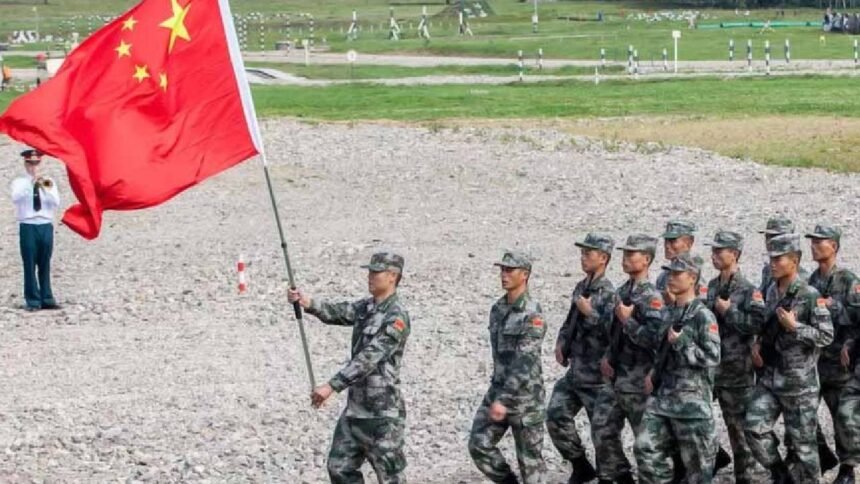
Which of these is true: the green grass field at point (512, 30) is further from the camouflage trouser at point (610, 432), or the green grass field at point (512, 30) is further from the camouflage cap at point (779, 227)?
the camouflage trouser at point (610, 432)

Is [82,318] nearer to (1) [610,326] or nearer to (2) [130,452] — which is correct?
(2) [130,452]

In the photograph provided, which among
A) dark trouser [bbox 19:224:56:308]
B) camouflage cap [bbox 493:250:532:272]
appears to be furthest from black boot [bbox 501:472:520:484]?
dark trouser [bbox 19:224:56:308]

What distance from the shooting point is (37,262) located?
69.4 feet

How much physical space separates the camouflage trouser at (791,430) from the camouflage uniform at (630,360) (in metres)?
0.78

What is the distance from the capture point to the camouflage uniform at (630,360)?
40.3ft

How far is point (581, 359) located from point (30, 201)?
32.9 ft

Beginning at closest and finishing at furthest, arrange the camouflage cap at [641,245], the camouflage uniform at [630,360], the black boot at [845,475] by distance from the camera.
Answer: the camouflage uniform at [630,360]
the camouflage cap at [641,245]
the black boot at [845,475]

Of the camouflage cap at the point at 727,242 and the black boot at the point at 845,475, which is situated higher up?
the camouflage cap at the point at 727,242

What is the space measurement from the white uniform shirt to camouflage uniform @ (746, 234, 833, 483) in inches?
426

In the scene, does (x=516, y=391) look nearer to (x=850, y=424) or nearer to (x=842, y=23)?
(x=850, y=424)

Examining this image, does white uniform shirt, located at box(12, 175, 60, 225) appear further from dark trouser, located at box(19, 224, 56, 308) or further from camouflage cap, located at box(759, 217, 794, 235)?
camouflage cap, located at box(759, 217, 794, 235)

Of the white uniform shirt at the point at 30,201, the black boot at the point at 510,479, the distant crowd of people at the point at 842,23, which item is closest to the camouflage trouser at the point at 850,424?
the black boot at the point at 510,479

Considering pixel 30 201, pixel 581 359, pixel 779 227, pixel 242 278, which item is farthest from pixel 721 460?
pixel 30 201

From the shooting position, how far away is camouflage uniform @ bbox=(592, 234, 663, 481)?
12.3 metres
